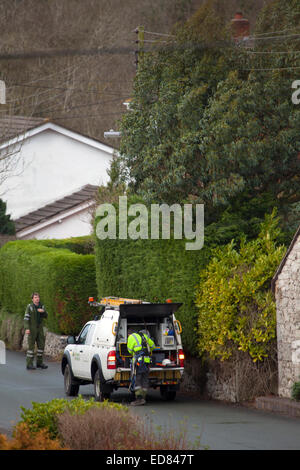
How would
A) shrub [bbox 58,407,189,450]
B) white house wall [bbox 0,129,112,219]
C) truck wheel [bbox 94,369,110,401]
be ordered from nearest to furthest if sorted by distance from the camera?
1. shrub [bbox 58,407,189,450]
2. truck wheel [bbox 94,369,110,401]
3. white house wall [bbox 0,129,112,219]

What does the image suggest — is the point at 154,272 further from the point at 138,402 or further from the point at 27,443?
the point at 27,443

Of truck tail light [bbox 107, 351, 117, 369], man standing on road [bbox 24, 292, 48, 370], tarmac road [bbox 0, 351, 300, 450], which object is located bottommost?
tarmac road [bbox 0, 351, 300, 450]

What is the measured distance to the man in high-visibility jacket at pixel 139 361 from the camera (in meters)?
18.0

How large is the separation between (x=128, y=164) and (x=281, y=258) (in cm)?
581

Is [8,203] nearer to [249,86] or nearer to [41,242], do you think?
[41,242]

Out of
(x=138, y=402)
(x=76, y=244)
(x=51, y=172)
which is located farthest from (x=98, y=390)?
(x=51, y=172)

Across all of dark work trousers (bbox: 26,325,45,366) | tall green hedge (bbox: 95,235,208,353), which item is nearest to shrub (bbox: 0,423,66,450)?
tall green hedge (bbox: 95,235,208,353)

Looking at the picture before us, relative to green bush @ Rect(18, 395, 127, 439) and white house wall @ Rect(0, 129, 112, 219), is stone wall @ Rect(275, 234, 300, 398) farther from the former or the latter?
white house wall @ Rect(0, 129, 112, 219)

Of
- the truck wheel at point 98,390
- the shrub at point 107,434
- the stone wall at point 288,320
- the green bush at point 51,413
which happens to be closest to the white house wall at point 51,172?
the truck wheel at point 98,390

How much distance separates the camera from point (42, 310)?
25703mm

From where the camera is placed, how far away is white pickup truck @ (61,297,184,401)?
1847 centimetres

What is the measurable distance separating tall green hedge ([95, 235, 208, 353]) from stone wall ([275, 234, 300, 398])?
2.58 metres

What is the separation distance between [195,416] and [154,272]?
18.8 feet
